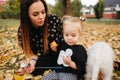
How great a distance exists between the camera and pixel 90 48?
1694 millimetres

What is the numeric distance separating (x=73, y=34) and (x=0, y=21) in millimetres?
430

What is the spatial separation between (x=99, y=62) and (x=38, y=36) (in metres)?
0.37

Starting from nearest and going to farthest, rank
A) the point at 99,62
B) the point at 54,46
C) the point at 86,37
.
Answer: the point at 99,62, the point at 54,46, the point at 86,37

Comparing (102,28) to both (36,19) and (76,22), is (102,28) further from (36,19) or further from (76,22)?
(36,19)

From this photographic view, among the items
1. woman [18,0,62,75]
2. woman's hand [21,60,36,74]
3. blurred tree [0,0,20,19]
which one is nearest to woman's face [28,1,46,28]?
woman [18,0,62,75]

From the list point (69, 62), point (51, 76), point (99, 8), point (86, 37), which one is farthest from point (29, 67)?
point (99, 8)

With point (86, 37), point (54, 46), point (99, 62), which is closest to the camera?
point (99, 62)

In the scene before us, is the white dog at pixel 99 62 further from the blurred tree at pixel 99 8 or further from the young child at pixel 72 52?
the blurred tree at pixel 99 8

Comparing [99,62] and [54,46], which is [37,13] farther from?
[99,62]

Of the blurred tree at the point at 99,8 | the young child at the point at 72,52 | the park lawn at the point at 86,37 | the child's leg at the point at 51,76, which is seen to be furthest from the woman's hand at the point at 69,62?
the blurred tree at the point at 99,8

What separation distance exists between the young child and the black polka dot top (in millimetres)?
69

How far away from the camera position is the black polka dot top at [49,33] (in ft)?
5.64

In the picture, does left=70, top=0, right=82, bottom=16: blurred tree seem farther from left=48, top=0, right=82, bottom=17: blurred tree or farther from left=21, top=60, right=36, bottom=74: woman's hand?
left=21, top=60, right=36, bottom=74: woman's hand

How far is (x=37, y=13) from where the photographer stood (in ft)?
5.41
